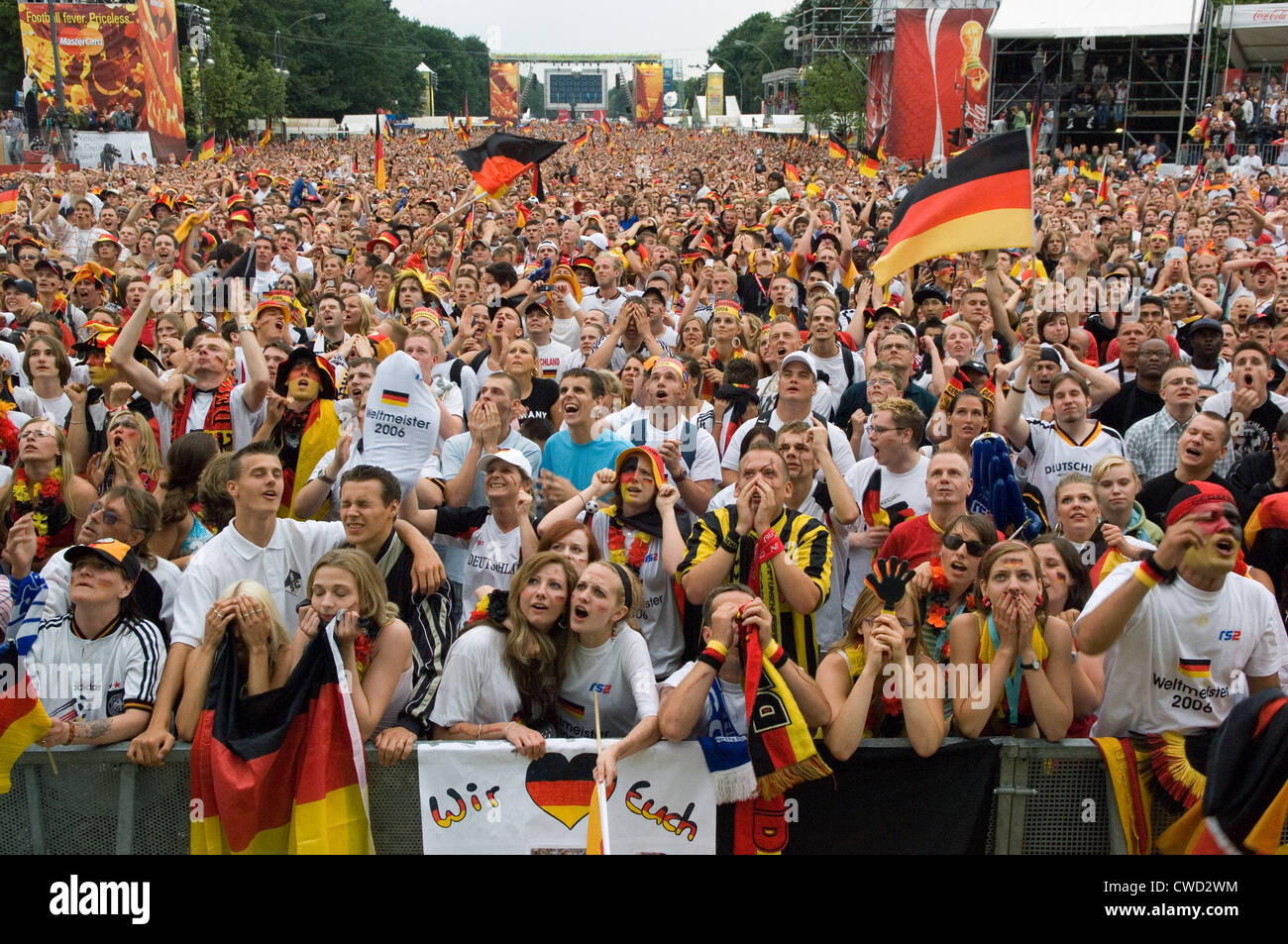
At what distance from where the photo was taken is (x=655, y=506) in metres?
5.36

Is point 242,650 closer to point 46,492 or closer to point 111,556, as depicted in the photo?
point 111,556

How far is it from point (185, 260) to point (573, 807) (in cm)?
919

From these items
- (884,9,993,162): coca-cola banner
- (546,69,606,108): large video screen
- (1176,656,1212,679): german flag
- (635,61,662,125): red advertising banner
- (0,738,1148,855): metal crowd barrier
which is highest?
(546,69,606,108): large video screen

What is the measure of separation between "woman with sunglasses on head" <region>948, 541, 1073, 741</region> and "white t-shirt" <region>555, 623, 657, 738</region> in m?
1.13

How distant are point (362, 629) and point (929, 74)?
3105cm

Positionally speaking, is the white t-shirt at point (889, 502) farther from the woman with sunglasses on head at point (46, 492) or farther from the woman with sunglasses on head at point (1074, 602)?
the woman with sunglasses on head at point (46, 492)

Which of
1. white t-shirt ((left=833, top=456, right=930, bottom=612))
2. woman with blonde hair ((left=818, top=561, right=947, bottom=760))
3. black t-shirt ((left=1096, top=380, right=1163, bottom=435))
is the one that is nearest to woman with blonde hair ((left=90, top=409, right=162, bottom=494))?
white t-shirt ((left=833, top=456, right=930, bottom=612))

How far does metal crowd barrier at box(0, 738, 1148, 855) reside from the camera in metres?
4.09

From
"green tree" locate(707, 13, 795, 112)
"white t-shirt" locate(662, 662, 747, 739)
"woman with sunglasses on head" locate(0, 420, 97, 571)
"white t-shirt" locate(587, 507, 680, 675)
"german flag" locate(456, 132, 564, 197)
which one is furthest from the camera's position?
"green tree" locate(707, 13, 795, 112)

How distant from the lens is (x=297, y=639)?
4113 millimetres

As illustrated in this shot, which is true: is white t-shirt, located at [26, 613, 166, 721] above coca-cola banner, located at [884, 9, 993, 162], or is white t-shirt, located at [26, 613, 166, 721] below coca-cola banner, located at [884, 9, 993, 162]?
below

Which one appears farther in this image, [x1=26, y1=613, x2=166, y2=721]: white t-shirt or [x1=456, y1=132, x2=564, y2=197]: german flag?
[x1=456, y1=132, x2=564, y2=197]: german flag

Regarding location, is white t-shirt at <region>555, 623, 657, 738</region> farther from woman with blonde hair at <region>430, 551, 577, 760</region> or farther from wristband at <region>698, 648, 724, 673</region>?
wristband at <region>698, 648, 724, 673</region>

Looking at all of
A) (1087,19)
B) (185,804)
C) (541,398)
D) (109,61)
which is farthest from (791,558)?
(109,61)
